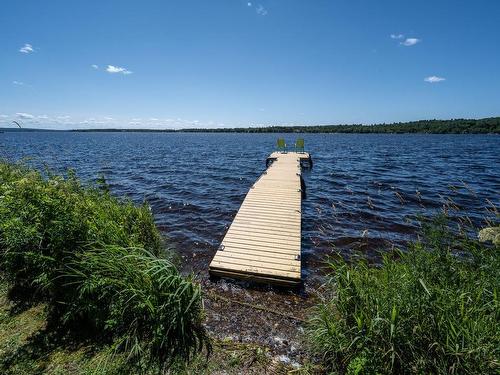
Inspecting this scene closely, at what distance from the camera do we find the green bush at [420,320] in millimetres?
2797

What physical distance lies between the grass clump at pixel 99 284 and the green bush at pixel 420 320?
1899 millimetres

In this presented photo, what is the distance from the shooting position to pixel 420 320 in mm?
3023

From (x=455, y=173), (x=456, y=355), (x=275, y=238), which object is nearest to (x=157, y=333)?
(x=456, y=355)

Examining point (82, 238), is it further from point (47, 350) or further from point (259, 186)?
point (259, 186)

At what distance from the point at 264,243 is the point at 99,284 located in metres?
4.25

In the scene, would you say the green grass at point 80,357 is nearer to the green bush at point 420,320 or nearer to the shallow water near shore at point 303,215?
the shallow water near shore at point 303,215

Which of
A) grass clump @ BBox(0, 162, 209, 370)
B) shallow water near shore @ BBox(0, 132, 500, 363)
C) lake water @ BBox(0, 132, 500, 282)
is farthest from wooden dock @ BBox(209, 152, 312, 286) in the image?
grass clump @ BBox(0, 162, 209, 370)

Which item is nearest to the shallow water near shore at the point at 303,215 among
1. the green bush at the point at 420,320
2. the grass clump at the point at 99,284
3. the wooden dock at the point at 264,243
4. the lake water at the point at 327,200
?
the lake water at the point at 327,200

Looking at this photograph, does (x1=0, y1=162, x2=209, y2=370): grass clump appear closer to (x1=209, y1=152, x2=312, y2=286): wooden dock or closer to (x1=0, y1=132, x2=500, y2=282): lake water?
(x1=209, y1=152, x2=312, y2=286): wooden dock

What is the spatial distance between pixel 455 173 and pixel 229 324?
24.2m

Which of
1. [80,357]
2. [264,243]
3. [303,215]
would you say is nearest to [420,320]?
[80,357]

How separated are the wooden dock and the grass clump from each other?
219 centimetres

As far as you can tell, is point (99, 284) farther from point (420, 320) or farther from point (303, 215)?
point (303, 215)

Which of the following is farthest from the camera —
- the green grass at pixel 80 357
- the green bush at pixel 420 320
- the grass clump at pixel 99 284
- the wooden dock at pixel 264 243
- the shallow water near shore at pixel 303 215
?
the wooden dock at pixel 264 243
